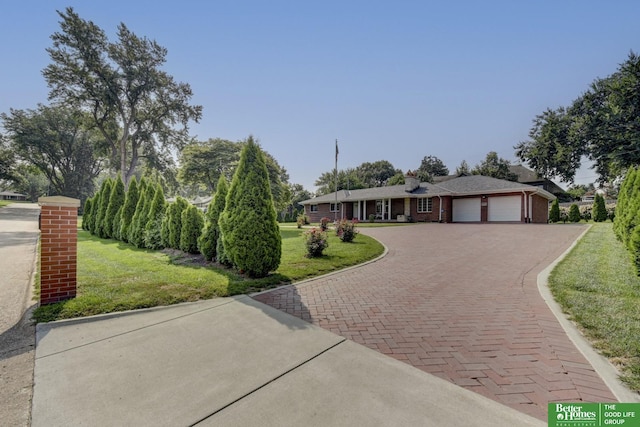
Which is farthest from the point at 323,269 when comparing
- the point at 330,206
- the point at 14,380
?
the point at 330,206

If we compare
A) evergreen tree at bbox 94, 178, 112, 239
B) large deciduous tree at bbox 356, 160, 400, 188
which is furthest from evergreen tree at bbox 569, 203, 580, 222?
evergreen tree at bbox 94, 178, 112, 239

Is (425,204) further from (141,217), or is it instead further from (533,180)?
(533,180)

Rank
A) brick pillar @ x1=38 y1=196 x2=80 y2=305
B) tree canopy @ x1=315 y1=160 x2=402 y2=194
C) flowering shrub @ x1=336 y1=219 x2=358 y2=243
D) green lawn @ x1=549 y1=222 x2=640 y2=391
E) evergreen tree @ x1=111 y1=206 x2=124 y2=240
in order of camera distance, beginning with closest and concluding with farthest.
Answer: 1. green lawn @ x1=549 y1=222 x2=640 y2=391
2. brick pillar @ x1=38 y1=196 x2=80 y2=305
3. flowering shrub @ x1=336 y1=219 x2=358 y2=243
4. evergreen tree @ x1=111 y1=206 x2=124 y2=240
5. tree canopy @ x1=315 y1=160 x2=402 y2=194

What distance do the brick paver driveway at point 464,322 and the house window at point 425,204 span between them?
16521mm

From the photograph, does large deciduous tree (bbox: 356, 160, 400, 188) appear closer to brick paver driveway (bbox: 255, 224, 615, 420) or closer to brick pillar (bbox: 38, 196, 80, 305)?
brick paver driveway (bbox: 255, 224, 615, 420)

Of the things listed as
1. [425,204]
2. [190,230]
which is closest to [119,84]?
[190,230]

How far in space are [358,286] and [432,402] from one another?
11.4ft

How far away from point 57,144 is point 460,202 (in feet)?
164

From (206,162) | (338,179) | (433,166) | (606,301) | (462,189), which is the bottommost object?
(606,301)

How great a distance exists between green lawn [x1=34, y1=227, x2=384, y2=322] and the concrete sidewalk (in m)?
0.66

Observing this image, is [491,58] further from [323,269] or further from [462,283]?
[323,269]

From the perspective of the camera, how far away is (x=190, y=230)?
28.1 ft

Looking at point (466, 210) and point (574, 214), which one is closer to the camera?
point (574, 214)

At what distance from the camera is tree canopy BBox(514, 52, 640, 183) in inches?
670
